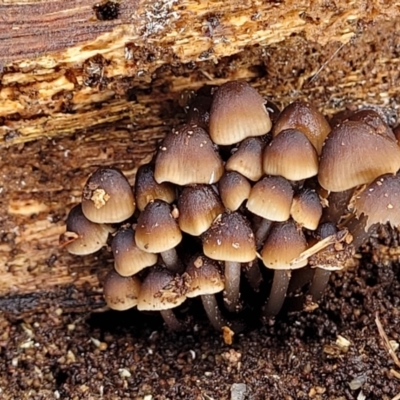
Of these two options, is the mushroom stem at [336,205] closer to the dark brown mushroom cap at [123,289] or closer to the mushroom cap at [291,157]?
the mushroom cap at [291,157]

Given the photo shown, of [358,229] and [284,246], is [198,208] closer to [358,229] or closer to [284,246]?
[284,246]

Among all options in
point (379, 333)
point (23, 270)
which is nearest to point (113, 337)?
point (23, 270)

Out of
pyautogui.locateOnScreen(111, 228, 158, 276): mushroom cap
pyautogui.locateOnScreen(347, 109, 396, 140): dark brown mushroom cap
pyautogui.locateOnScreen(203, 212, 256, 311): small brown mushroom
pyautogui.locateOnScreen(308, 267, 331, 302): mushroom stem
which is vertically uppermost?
pyautogui.locateOnScreen(347, 109, 396, 140): dark brown mushroom cap

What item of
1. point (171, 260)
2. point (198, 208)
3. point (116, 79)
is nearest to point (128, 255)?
point (171, 260)

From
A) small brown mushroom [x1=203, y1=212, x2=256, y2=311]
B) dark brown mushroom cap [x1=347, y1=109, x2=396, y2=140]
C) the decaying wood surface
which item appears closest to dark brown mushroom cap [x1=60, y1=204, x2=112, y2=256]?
the decaying wood surface

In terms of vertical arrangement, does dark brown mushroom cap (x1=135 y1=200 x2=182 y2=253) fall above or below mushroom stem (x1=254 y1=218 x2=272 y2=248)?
above

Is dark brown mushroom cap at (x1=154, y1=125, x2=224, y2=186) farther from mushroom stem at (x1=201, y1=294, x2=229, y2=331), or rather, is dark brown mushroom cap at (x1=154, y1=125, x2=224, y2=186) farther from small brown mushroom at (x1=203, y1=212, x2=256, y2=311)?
mushroom stem at (x1=201, y1=294, x2=229, y2=331)

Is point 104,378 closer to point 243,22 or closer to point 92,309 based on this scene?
point 92,309

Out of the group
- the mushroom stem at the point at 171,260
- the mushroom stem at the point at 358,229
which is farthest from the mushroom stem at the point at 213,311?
the mushroom stem at the point at 358,229
